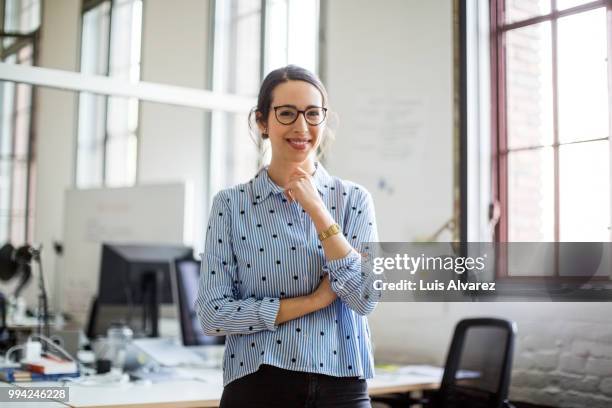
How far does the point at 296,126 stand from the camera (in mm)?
1565

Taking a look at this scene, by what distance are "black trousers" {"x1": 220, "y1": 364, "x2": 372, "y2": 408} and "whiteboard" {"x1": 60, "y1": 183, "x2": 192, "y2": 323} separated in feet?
8.96

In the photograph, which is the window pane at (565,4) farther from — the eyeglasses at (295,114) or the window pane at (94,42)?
the window pane at (94,42)

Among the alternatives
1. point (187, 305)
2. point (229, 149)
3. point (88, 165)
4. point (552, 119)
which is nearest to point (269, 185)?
point (552, 119)

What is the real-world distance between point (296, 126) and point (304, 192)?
132 mm

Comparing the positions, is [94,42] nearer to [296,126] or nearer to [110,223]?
[110,223]

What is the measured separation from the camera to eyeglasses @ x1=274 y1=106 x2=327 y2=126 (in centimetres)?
157

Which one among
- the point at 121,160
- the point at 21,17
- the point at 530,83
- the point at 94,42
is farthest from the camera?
the point at 21,17

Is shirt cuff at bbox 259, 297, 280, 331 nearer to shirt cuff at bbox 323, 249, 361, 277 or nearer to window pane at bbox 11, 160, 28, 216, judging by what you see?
shirt cuff at bbox 323, 249, 361, 277

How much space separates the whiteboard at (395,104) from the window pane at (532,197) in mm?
703

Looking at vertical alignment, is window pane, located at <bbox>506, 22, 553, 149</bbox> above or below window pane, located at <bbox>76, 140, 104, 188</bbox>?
below

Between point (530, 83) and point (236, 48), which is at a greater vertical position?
point (236, 48)

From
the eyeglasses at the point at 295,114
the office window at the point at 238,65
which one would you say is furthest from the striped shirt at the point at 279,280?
the office window at the point at 238,65

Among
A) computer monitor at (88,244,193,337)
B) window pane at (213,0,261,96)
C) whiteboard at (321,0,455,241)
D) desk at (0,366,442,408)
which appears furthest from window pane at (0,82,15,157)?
desk at (0,366,442,408)

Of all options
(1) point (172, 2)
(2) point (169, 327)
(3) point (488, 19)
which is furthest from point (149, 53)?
(3) point (488, 19)
